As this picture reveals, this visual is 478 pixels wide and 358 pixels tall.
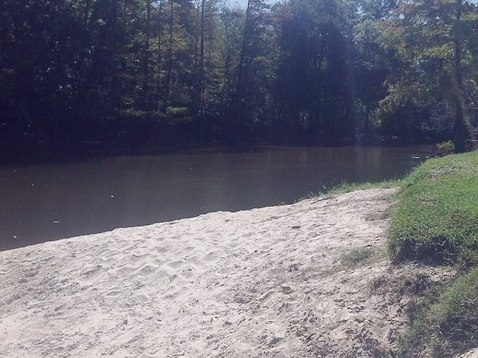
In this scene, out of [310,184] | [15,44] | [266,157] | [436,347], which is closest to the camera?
[436,347]

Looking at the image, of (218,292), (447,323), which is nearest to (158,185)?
(218,292)

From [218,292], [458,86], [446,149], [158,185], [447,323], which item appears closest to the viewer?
[447,323]

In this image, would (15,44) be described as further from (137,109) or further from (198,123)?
(198,123)

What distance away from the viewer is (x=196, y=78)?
43656mm

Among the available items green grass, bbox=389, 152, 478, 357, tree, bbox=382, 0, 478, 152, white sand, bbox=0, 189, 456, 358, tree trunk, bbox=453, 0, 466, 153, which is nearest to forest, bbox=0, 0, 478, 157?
tree, bbox=382, 0, 478, 152

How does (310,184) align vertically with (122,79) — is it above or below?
below

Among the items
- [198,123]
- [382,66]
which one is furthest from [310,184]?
[382,66]

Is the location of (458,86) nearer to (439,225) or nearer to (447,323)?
(439,225)

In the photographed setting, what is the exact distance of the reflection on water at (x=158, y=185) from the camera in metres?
17.3

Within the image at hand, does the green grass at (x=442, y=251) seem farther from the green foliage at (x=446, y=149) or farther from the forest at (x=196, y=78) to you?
the forest at (x=196, y=78)

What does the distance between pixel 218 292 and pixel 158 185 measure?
1659cm

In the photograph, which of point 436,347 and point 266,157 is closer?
point 436,347

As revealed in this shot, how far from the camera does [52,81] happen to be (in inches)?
1538

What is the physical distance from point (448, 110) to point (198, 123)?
1697cm
